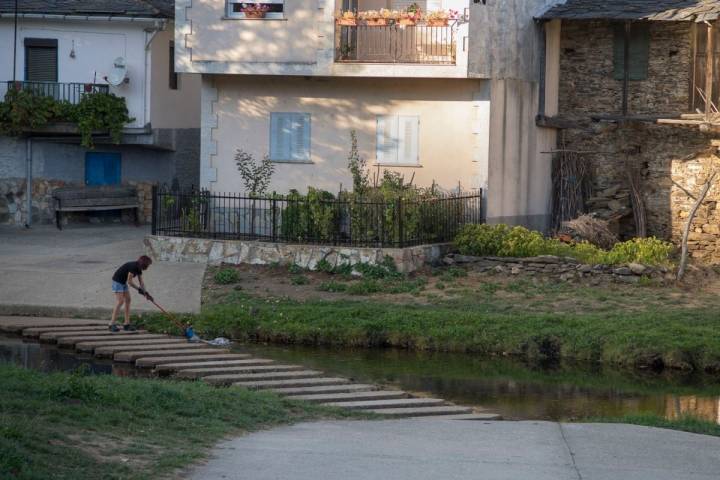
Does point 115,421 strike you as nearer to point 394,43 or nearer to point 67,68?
point 394,43

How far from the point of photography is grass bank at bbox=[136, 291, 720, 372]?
20.9 metres

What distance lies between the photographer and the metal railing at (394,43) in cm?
2827

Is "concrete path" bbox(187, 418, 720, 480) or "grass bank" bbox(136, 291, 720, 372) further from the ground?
"grass bank" bbox(136, 291, 720, 372)

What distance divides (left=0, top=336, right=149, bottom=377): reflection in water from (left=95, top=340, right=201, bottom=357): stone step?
0.66ft

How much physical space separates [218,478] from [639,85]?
2317 centimetres

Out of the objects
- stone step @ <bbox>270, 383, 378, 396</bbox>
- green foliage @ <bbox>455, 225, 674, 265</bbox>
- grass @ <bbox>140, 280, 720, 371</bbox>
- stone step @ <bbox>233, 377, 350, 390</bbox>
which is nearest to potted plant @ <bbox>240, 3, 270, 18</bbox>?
green foliage @ <bbox>455, 225, 674, 265</bbox>

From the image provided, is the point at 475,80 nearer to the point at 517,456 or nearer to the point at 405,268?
the point at 405,268

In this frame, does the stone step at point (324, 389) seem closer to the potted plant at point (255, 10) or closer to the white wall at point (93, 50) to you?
the potted plant at point (255, 10)

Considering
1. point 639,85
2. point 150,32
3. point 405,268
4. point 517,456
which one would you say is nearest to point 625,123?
point 639,85

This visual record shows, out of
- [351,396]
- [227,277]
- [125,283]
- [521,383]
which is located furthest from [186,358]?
[227,277]

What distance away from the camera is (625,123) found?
32031mm

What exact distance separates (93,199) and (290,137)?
262 inches

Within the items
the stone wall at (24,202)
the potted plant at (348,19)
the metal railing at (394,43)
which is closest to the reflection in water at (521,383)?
the metal railing at (394,43)

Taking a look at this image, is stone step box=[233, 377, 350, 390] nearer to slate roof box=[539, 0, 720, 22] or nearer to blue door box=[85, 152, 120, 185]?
slate roof box=[539, 0, 720, 22]
